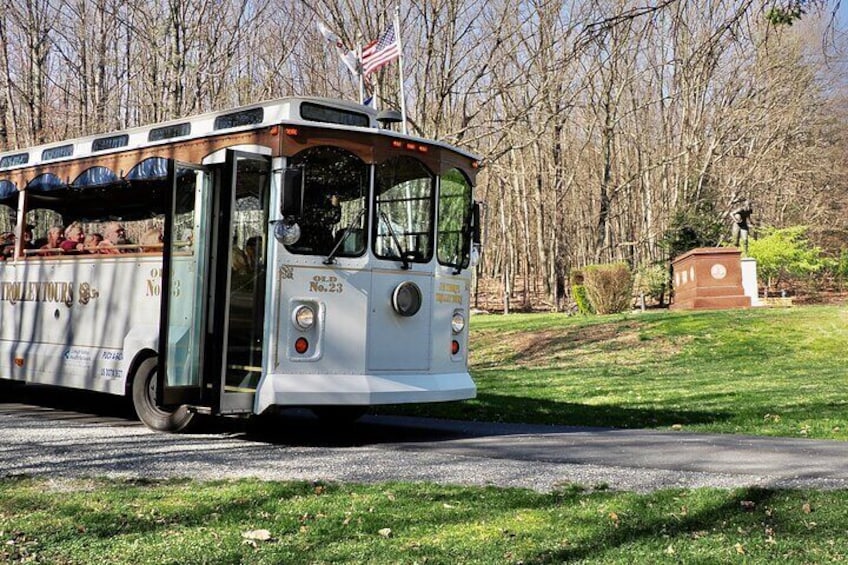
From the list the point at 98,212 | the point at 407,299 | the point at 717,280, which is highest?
the point at 717,280

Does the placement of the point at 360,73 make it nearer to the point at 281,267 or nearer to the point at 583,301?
the point at 281,267

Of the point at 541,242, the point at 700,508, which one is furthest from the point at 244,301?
the point at 541,242

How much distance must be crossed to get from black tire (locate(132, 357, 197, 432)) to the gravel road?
0.19m

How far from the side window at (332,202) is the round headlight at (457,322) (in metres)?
1.44

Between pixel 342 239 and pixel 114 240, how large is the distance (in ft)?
11.0

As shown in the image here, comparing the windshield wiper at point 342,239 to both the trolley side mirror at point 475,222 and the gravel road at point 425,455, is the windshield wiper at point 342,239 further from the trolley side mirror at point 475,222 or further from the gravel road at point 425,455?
the gravel road at point 425,455

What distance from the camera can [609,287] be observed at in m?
28.9

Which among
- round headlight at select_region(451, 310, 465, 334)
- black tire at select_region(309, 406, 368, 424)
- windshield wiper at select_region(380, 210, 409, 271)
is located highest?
windshield wiper at select_region(380, 210, 409, 271)

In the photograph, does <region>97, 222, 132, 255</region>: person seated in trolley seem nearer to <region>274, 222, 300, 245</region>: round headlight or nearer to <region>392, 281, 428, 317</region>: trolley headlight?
<region>274, 222, 300, 245</region>: round headlight

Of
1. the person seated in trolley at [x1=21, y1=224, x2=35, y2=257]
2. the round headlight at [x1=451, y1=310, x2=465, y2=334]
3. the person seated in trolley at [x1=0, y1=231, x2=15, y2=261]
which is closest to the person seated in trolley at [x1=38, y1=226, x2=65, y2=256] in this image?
the person seated in trolley at [x1=21, y1=224, x2=35, y2=257]

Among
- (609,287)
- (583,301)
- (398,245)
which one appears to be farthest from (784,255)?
(398,245)

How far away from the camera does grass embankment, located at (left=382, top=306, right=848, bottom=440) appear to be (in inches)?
477

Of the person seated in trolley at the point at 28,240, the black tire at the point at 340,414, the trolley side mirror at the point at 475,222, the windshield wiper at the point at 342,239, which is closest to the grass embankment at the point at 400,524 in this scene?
the windshield wiper at the point at 342,239

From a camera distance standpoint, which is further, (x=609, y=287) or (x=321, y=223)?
(x=609, y=287)
